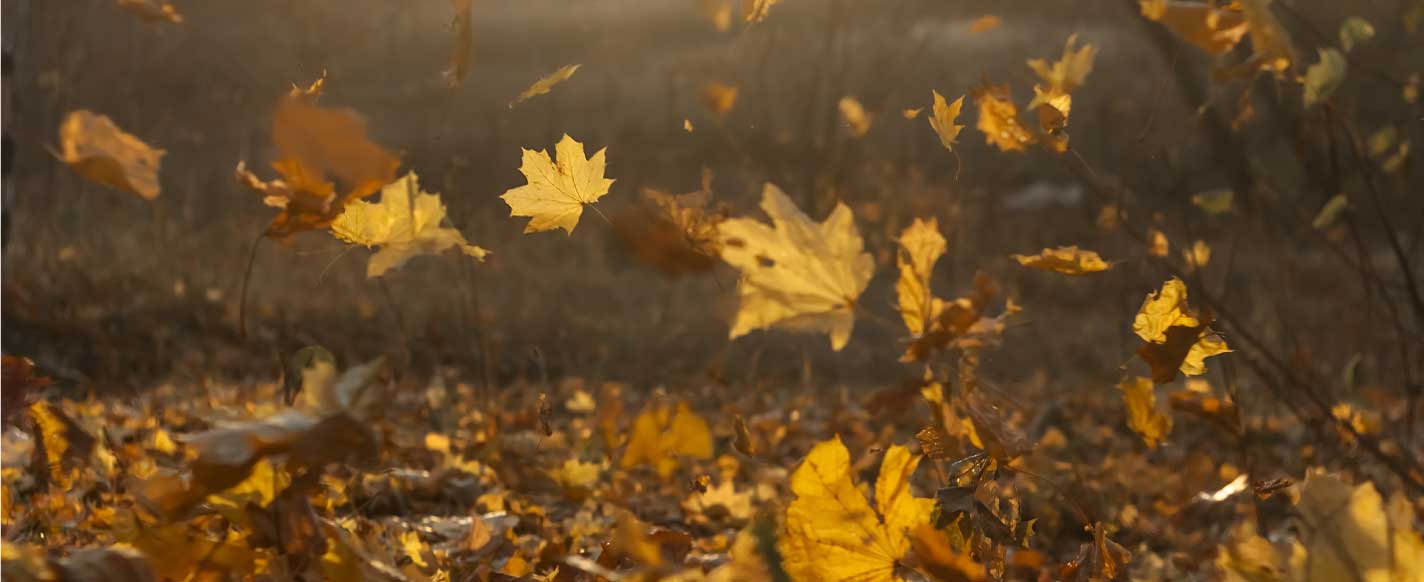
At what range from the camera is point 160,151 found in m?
0.68

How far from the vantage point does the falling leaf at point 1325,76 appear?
111 cm

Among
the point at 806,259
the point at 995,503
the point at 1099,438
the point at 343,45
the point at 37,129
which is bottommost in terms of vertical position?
the point at 1099,438

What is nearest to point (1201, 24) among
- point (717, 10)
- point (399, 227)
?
point (399, 227)

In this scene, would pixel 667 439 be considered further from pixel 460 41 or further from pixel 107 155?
pixel 107 155

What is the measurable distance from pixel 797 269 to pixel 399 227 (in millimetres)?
305

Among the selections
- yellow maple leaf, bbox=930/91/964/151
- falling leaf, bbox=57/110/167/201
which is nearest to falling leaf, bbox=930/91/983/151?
yellow maple leaf, bbox=930/91/964/151

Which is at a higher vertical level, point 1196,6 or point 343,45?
point 1196,6

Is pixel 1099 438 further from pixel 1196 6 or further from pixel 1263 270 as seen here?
pixel 1263 270

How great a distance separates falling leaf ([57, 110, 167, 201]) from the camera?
2.14ft

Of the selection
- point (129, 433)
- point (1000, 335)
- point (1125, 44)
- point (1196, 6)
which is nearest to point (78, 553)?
point (1000, 335)

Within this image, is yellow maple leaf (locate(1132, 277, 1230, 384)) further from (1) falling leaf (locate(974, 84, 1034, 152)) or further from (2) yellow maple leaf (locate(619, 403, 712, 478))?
(2) yellow maple leaf (locate(619, 403, 712, 478))

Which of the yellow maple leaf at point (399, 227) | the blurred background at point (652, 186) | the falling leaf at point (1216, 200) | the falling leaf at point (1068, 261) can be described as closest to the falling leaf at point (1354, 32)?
the blurred background at point (652, 186)

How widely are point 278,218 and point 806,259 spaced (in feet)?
0.98

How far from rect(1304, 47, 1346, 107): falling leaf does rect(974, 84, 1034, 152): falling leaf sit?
12.5 inches
